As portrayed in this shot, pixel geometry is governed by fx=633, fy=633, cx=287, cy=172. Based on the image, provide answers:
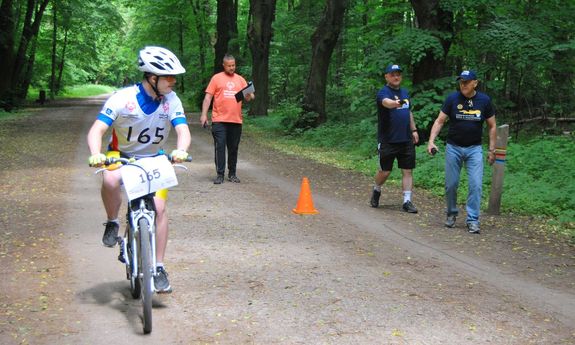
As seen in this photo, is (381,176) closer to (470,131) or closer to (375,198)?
(375,198)

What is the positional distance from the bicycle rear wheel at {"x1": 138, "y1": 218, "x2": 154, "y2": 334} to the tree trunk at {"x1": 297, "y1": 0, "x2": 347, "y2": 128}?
1779 centimetres

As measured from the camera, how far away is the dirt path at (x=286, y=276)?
15.0 ft

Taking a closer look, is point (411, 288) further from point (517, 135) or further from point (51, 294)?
point (517, 135)

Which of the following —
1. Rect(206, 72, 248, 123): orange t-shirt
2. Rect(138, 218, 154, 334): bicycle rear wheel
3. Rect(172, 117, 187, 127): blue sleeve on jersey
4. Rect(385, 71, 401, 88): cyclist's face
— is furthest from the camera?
Rect(206, 72, 248, 123): orange t-shirt

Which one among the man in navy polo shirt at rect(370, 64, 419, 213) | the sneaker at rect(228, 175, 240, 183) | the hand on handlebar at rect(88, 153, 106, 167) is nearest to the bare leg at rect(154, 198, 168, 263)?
the hand on handlebar at rect(88, 153, 106, 167)

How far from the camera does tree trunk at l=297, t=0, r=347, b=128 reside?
21583 millimetres

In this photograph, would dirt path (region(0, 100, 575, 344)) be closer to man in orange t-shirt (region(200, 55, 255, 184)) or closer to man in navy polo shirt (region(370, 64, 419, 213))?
man in navy polo shirt (region(370, 64, 419, 213))

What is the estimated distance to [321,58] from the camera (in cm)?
2225

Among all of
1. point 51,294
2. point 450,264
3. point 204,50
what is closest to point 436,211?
point 450,264

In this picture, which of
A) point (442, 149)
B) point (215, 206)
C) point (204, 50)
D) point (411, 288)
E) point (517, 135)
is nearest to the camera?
point (411, 288)

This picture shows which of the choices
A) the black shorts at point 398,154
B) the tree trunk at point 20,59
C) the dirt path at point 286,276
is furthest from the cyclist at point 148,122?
the tree trunk at point 20,59

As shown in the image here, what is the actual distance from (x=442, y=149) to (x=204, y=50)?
33.6 meters

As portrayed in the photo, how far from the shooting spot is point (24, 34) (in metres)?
36.4

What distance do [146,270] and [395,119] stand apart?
5.98 m
